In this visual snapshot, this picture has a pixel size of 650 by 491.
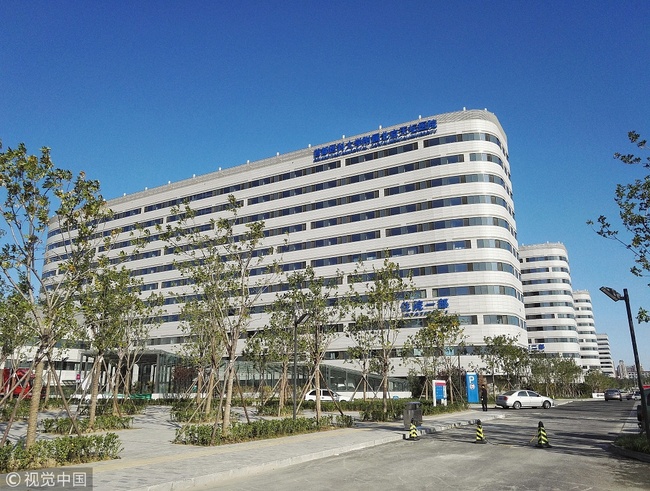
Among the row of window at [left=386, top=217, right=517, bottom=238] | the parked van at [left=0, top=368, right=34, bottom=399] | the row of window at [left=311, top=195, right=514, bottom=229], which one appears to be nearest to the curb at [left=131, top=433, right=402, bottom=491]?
the parked van at [left=0, top=368, right=34, bottom=399]

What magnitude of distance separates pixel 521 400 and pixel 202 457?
34582 mm

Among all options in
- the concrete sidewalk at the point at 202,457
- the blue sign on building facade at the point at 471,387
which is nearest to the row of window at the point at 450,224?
the blue sign on building facade at the point at 471,387

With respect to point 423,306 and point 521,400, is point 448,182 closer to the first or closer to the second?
point 423,306

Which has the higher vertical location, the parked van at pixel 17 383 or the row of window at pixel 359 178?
the row of window at pixel 359 178

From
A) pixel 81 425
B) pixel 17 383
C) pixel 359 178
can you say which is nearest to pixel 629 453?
pixel 17 383

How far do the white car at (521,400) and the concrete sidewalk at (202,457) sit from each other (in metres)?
22.3

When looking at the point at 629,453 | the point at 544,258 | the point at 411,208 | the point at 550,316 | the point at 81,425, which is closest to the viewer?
the point at 629,453

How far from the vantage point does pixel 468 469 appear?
11992 millimetres

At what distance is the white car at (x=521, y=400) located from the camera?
4050 centimetres

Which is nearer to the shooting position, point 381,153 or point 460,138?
point 460,138

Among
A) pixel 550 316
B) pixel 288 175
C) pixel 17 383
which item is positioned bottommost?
pixel 17 383

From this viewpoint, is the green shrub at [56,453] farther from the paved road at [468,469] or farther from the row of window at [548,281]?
the row of window at [548,281]

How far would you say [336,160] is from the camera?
68.0 metres

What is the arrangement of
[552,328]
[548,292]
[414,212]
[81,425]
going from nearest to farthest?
[81,425] < [414,212] < [552,328] < [548,292]
